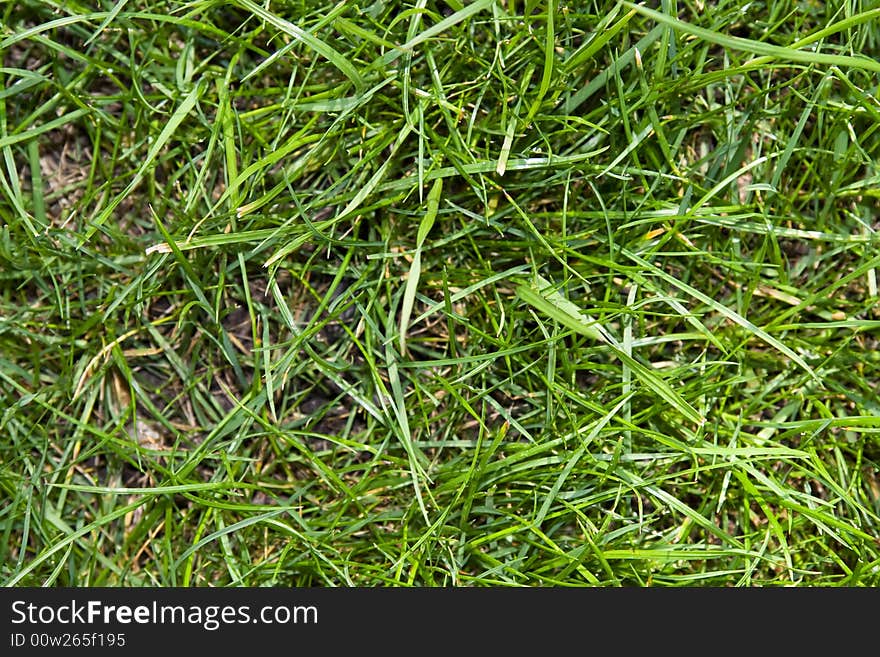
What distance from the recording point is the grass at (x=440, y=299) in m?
1.14

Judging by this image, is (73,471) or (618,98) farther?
(73,471)

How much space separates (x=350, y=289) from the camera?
1.17m

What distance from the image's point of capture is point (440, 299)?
1.22 metres

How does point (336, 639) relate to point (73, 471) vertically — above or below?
below

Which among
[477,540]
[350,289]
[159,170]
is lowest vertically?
[477,540]

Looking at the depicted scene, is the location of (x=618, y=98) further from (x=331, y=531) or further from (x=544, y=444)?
(x=331, y=531)

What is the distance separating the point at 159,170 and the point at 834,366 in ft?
3.79

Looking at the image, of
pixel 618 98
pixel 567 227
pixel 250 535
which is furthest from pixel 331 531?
pixel 618 98

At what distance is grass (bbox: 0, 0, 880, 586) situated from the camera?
1141mm

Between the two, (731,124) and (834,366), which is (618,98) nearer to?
(731,124)

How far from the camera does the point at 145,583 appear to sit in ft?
3.99

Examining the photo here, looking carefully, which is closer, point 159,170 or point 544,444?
point 544,444

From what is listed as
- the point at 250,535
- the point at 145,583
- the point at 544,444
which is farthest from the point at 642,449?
the point at 145,583

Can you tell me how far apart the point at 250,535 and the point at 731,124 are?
3.32 feet
